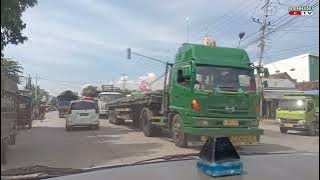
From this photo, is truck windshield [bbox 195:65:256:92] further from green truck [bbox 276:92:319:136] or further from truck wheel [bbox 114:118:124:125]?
truck wheel [bbox 114:118:124:125]

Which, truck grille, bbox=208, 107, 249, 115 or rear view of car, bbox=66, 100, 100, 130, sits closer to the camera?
truck grille, bbox=208, 107, 249, 115

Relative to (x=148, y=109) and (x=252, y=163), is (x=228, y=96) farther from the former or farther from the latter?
(x=252, y=163)

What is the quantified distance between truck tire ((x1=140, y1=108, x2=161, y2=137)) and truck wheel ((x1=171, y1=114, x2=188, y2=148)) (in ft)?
10.0

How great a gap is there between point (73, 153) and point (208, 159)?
39.2 ft

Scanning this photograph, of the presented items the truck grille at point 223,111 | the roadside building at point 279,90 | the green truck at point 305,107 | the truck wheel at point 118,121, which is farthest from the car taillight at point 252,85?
the truck wheel at point 118,121

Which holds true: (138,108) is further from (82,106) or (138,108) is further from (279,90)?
(279,90)

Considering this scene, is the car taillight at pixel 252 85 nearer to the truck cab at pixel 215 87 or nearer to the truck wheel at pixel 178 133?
the truck cab at pixel 215 87

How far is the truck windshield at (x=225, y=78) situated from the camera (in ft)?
39.7

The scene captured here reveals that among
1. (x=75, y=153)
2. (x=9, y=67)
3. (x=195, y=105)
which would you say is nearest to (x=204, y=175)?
(x=9, y=67)

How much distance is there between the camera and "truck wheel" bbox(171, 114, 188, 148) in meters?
13.8

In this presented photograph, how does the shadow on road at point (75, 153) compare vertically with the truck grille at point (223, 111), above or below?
below

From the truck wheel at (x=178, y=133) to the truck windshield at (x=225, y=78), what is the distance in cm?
174

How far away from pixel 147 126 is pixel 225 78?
7.69m

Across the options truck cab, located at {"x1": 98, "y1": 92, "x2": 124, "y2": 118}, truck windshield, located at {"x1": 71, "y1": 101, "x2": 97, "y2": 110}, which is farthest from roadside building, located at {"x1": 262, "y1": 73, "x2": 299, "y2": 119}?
truck cab, located at {"x1": 98, "y1": 92, "x2": 124, "y2": 118}
